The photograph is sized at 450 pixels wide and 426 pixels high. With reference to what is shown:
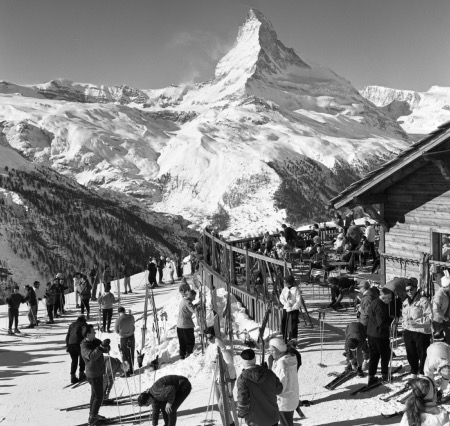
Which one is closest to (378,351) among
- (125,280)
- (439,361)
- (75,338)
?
(439,361)

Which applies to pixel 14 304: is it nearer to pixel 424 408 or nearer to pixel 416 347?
pixel 416 347

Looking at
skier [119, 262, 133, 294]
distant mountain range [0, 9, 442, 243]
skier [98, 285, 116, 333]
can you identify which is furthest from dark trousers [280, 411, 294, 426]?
distant mountain range [0, 9, 442, 243]

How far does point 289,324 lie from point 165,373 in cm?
245

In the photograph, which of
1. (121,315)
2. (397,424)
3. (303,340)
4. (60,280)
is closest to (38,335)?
(60,280)

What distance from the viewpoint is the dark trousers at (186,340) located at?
400 inches

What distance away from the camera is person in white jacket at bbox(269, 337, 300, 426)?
6.06 metres

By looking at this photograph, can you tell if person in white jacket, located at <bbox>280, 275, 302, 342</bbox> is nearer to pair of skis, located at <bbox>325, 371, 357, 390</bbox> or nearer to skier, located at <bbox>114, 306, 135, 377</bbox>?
pair of skis, located at <bbox>325, 371, 357, 390</bbox>

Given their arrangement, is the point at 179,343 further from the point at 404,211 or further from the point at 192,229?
the point at 192,229

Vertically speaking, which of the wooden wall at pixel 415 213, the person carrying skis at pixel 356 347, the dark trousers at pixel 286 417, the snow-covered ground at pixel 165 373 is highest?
the wooden wall at pixel 415 213

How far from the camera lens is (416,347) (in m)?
7.30

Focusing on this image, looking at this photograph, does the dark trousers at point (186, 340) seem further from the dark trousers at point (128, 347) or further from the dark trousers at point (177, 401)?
the dark trousers at point (177, 401)

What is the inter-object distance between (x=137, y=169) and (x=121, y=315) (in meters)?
116

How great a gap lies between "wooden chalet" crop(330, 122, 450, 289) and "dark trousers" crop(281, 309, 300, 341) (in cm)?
277

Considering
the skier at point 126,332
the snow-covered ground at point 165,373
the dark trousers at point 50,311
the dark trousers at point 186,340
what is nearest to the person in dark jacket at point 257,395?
the snow-covered ground at point 165,373
